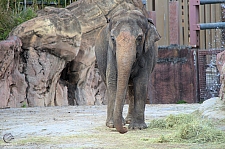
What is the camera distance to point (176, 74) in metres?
14.7

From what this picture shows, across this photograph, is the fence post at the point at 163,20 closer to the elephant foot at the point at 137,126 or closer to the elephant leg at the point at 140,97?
the elephant leg at the point at 140,97

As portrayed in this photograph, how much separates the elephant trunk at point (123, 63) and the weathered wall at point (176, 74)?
847 centimetres

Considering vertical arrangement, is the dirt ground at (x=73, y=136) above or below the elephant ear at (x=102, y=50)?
below

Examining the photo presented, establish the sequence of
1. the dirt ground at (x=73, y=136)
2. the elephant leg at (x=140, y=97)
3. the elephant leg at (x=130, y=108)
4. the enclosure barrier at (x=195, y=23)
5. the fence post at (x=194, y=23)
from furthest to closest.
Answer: the fence post at (x=194, y=23) < the enclosure barrier at (x=195, y=23) < the elephant leg at (x=130, y=108) < the elephant leg at (x=140, y=97) < the dirt ground at (x=73, y=136)

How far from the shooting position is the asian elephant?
606cm

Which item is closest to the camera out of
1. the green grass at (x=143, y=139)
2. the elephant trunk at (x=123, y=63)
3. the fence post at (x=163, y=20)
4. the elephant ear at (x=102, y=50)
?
the green grass at (x=143, y=139)

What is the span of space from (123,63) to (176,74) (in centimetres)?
879

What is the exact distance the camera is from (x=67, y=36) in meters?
13.8

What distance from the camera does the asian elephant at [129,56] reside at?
19.9 feet

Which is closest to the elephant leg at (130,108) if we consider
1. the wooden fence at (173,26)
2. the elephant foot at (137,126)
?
the elephant foot at (137,126)

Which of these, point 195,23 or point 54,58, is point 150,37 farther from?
point 195,23

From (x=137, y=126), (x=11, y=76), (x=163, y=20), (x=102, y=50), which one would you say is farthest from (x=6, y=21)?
(x=137, y=126)

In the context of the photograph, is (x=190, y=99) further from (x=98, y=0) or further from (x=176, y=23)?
(x=98, y=0)

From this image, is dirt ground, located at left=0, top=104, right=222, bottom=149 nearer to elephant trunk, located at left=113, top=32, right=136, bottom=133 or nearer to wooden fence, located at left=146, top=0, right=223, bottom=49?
elephant trunk, located at left=113, top=32, right=136, bottom=133
